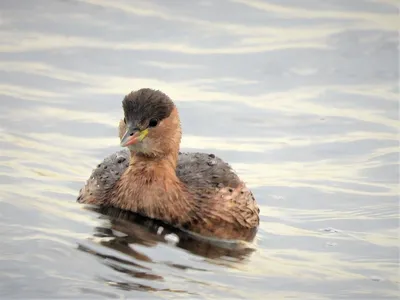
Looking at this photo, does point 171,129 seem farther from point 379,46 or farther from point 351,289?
point 379,46

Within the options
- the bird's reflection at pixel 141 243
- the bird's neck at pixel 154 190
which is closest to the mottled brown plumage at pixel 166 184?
the bird's neck at pixel 154 190

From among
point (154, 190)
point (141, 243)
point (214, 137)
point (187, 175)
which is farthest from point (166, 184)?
point (214, 137)

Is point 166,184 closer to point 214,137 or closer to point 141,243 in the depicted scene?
point 141,243

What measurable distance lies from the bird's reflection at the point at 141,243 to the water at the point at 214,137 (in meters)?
0.03

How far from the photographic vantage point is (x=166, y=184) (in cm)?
1214

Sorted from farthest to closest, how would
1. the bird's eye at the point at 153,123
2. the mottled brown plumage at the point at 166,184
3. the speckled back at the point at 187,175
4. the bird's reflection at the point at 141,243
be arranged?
1. the speckled back at the point at 187,175
2. the bird's eye at the point at 153,123
3. the mottled brown plumage at the point at 166,184
4. the bird's reflection at the point at 141,243

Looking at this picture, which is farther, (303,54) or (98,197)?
(303,54)

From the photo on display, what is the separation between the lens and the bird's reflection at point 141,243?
10.5 meters

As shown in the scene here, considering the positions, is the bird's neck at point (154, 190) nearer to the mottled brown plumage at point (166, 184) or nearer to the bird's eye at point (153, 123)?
the mottled brown plumage at point (166, 184)

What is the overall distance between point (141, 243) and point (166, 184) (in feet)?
3.49

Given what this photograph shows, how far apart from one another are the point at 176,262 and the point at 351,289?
1600 millimetres

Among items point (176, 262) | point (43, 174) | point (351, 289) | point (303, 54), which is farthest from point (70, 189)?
point (303, 54)

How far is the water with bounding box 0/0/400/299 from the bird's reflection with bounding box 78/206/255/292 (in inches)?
1.2

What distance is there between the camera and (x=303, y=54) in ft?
60.4
